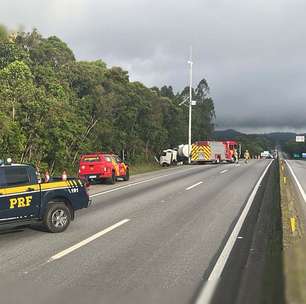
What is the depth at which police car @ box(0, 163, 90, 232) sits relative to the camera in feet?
35.5

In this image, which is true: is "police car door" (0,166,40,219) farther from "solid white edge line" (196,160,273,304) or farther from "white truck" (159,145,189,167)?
"white truck" (159,145,189,167)

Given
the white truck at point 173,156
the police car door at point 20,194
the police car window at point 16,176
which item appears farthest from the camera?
the white truck at point 173,156

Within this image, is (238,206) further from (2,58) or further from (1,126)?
(2,58)

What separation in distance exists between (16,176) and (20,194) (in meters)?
0.43

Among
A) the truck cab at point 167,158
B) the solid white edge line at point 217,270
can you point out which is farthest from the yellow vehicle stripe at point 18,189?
the truck cab at point 167,158

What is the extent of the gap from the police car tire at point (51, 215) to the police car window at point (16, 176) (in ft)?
2.66

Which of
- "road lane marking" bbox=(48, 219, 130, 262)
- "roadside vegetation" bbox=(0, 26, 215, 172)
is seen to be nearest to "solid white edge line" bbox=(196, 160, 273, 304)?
"road lane marking" bbox=(48, 219, 130, 262)

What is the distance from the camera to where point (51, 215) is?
1156 centimetres

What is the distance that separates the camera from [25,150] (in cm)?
2819

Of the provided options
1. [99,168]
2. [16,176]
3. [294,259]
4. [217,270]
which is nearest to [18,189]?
[16,176]

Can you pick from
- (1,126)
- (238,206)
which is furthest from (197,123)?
(238,206)

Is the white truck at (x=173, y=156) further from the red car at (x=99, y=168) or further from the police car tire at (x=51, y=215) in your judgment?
the police car tire at (x=51, y=215)

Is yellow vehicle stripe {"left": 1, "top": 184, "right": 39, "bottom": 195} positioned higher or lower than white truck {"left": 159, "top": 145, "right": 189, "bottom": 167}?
lower

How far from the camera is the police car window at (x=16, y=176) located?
1100 cm
